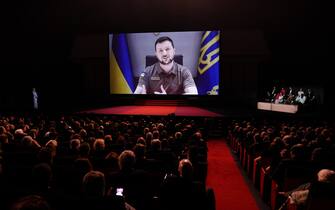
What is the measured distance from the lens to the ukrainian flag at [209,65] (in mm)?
18969

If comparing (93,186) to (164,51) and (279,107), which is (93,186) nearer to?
(279,107)

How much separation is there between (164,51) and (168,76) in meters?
1.69

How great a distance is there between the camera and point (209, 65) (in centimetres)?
1905

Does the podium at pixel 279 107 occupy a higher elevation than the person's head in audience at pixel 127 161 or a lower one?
higher

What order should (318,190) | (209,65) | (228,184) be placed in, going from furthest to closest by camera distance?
(209,65) < (228,184) < (318,190)

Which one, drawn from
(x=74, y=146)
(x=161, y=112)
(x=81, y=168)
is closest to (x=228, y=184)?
(x=74, y=146)

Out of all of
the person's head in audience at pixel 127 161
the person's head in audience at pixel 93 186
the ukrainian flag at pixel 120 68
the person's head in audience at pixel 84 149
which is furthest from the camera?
the ukrainian flag at pixel 120 68

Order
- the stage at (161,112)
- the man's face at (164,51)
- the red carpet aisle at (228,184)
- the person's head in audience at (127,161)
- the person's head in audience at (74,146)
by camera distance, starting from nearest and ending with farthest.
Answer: the person's head in audience at (127,161), the red carpet aisle at (228,184), the person's head in audience at (74,146), the stage at (161,112), the man's face at (164,51)

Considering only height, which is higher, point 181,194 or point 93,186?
point 93,186

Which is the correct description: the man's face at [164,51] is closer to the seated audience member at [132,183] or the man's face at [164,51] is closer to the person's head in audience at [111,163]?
the person's head in audience at [111,163]

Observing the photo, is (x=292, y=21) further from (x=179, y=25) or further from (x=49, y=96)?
(x=49, y=96)

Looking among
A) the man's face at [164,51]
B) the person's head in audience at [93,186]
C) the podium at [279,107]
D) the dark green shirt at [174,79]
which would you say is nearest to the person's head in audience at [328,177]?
the person's head in audience at [93,186]

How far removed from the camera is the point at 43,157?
4.23 metres

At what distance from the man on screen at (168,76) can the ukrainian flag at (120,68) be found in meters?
1.41
